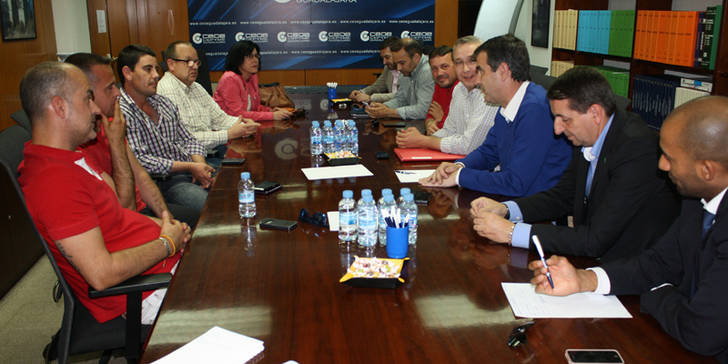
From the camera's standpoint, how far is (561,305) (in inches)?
58.3

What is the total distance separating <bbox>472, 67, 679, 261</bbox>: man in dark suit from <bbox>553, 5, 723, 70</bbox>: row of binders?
6.62 ft

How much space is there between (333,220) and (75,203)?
867 millimetres

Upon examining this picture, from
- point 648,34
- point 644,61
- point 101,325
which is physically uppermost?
point 648,34

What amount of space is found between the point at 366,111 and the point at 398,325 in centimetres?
363

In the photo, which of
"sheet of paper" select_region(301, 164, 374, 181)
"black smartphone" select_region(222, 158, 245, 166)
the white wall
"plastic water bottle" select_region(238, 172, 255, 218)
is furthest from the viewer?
the white wall

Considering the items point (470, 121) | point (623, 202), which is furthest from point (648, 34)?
point (623, 202)

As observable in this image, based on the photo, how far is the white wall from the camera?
18.1 ft

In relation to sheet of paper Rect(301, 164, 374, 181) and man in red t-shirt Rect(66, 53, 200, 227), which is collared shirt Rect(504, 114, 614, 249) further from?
man in red t-shirt Rect(66, 53, 200, 227)

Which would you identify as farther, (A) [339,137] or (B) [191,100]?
(B) [191,100]

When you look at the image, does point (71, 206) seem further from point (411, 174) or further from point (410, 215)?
point (411, 174)

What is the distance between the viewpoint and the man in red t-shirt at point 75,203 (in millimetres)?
1682

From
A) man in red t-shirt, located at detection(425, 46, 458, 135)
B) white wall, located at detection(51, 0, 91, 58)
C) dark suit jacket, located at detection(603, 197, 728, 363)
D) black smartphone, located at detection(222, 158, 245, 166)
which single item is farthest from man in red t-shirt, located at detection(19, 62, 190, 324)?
white wall, located at detection(51, 0, 91, 58)

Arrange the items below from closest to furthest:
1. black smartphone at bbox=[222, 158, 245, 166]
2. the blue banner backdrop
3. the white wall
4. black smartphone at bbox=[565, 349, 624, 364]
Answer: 1. black smartphone at bbox=[565, 349, 624, 364]
2. black smartphone at bbox=[222, 158, 245, 166]
3. the white wall
4. the blue banner backdrop

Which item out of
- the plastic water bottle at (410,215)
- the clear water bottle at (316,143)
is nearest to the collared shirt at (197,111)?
the clear water bottle at (316,143)
